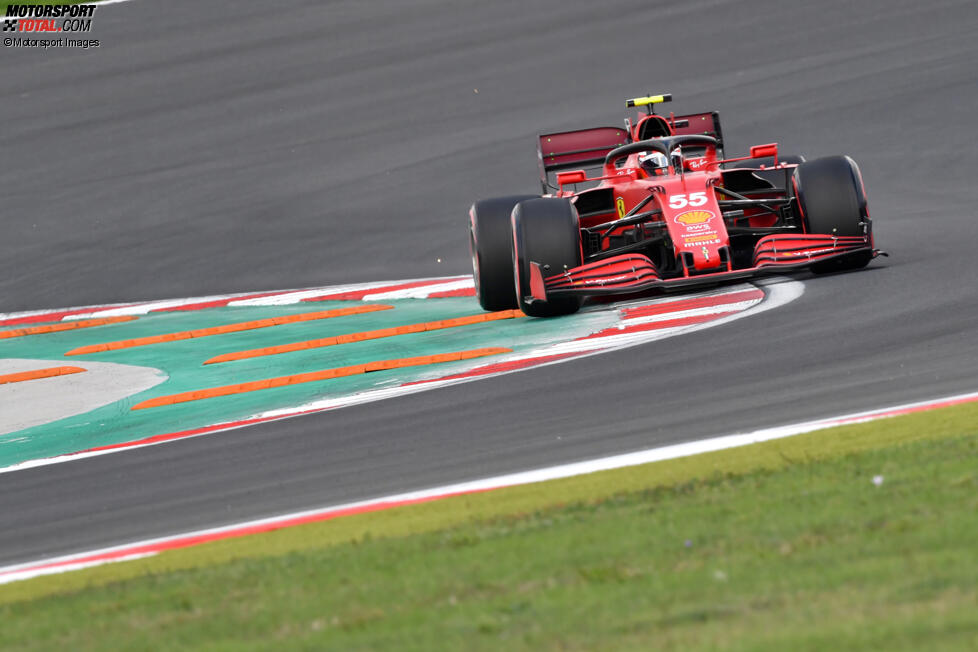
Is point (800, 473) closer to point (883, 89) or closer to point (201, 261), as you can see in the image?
point (201, 261)

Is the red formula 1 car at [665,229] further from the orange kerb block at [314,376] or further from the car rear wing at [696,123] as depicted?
the car rear wing at [696,123]

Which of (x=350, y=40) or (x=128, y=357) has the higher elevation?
(x=350, y=40)

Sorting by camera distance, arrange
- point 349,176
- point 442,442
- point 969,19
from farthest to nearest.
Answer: point 969,19 → point 349,176 → point 442,442

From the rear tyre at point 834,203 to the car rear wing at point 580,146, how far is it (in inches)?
102

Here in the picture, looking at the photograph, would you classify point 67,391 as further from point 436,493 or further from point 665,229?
point 436,493

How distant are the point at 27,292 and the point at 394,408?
32.6ft

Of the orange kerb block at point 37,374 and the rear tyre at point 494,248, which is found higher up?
the rear tyre at point 494,248

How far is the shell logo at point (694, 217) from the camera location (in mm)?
10938

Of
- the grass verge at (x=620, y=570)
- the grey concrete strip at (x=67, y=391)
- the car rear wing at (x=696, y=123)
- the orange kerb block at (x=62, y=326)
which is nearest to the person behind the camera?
the grass verge at (x=620, y=570)

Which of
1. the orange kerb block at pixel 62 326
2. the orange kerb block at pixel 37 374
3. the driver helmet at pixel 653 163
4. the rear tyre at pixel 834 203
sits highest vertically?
the driver helmet at pixel 653 163

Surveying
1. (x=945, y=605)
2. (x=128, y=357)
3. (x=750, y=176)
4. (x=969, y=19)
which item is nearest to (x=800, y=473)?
(x=945, y=605)

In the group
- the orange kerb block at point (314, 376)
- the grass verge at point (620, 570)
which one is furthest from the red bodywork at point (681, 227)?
the grass verge at point (620, 570)

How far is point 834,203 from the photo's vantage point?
1115 cm

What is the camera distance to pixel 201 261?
17.2 metres
